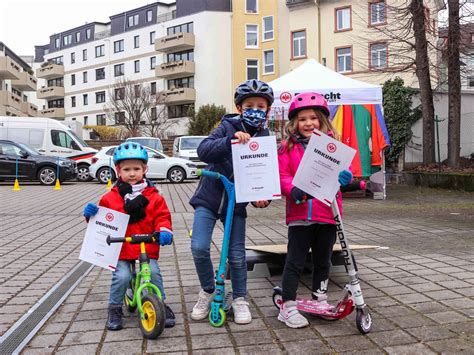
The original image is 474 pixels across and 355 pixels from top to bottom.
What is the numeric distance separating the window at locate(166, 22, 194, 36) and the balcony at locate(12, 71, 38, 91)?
51.3ft

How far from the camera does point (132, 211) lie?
3.64 meters

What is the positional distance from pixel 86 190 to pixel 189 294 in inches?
521

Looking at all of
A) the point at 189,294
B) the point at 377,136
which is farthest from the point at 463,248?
the point at 377,136

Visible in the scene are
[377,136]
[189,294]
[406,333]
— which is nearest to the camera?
[406,333]

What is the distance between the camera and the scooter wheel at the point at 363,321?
11.0 feet

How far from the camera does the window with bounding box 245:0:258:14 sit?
4525 centimetres

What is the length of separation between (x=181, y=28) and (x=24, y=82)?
57.3 feet

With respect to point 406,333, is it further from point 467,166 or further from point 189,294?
point 467,166

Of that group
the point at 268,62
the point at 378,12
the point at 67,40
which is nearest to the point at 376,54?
the point at 378,12

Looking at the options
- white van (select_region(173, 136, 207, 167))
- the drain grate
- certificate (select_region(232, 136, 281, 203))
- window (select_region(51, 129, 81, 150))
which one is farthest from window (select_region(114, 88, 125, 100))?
certificate (select_region(232, 136, 281, 203))

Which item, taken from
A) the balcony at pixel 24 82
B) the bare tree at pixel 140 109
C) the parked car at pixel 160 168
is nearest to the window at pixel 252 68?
the bare tree at pixel 140 109

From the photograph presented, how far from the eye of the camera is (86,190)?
16828 mm

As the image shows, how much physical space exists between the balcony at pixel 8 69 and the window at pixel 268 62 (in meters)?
23.1

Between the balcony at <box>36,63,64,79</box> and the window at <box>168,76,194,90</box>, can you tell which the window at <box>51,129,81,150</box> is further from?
the balcony at <box>36,63,64,79</box>
